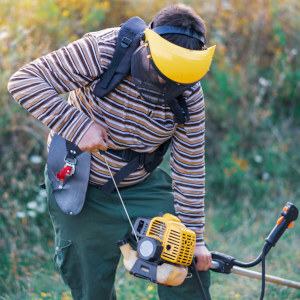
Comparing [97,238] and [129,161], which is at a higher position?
[129,161]

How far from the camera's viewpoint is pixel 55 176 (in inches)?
101

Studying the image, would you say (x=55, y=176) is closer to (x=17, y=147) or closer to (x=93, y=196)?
(x=93, y=196)

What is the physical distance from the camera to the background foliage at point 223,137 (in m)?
3.77

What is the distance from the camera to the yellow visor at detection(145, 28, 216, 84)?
1985 mm

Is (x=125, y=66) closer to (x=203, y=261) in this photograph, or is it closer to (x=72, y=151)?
(x=72, y=151)

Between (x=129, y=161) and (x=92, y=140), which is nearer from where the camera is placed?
(x=92, y=140)

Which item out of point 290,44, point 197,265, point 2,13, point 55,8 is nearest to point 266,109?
point 290,44

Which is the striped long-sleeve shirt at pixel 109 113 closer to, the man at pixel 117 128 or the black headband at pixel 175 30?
the man at pixel 117 128

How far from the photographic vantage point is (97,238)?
2.57m

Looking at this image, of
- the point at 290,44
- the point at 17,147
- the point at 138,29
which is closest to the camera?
the point at 138,29

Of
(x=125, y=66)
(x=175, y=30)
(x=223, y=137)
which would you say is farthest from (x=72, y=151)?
(x=223, y=137)

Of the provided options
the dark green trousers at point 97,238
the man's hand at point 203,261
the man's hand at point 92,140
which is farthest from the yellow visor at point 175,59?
the man's hand at point 203,261

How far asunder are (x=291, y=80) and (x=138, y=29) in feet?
12.8

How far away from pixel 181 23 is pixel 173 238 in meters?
0.96
